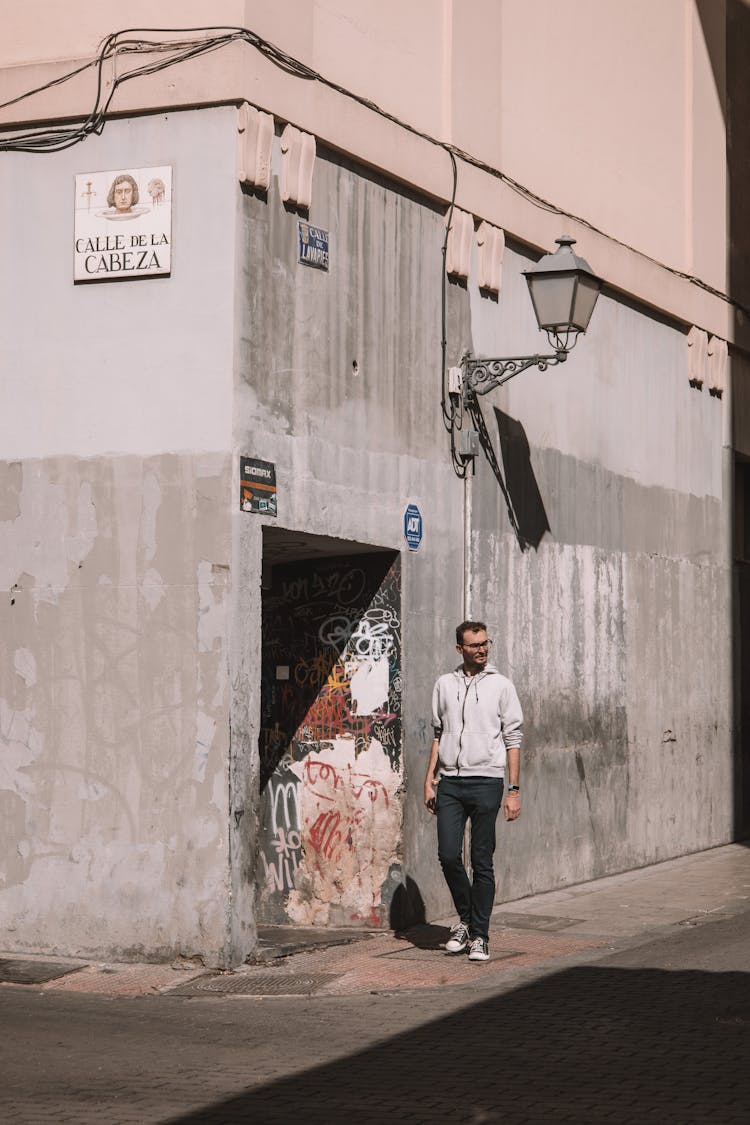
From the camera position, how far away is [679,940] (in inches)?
420

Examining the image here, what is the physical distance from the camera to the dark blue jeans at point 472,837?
33.1 ft

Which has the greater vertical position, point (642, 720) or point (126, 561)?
point (126, 561)

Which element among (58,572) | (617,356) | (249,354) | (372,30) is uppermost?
(372,30)

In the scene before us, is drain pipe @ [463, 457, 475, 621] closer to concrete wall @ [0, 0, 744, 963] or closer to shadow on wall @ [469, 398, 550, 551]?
concrete wall @ [0, 0, 744, 963]

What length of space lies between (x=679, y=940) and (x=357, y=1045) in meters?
3.63

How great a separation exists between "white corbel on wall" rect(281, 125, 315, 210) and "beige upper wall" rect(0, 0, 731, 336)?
13 centimetres

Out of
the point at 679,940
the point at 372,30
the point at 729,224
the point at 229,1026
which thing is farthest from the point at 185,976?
the point at 729,224

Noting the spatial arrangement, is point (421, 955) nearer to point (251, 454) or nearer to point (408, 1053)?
point (408, 1053)

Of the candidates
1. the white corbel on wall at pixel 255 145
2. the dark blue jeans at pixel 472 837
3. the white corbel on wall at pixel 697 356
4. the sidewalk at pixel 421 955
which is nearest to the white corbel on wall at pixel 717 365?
the white corbel on wall at pixel 697 356

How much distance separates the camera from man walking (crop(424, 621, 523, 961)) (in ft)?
33.2

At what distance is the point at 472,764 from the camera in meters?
10.2

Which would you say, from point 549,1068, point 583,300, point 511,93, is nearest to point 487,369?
point 583,300

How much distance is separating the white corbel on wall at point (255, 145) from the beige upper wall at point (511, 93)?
0.13m

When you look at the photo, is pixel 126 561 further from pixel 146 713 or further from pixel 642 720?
pixel 642 720
